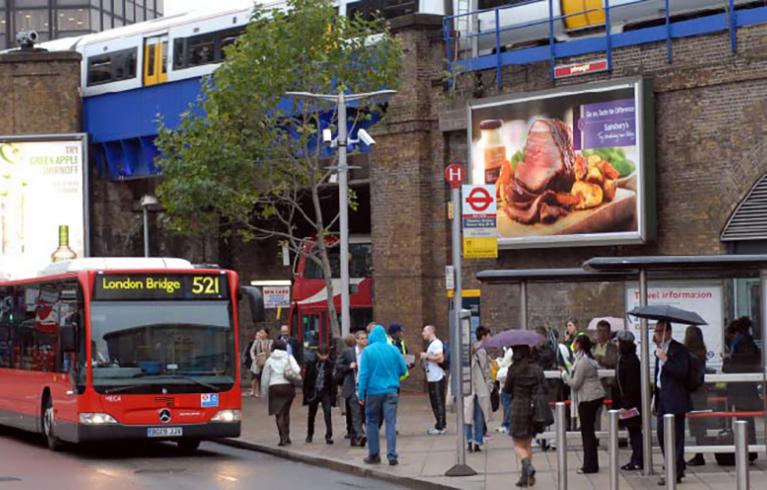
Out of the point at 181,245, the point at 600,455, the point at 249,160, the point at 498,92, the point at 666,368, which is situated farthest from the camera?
the point at 181,245

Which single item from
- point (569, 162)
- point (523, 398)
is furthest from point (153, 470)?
point (569, 162)

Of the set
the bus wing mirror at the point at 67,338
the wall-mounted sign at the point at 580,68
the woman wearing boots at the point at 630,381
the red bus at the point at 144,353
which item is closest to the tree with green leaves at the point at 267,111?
the wall-mounted sign at the point at 580,68

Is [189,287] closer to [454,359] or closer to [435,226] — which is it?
[454,359]

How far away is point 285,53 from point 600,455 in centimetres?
1342

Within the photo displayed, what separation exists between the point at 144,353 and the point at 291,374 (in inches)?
99.6

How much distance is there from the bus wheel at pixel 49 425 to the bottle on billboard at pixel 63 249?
24061 mm

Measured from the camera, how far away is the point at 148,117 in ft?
147

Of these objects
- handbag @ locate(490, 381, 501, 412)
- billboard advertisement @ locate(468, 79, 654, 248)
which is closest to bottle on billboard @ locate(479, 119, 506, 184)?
billboard advertisement @ locate(468, 79, 654, 248)

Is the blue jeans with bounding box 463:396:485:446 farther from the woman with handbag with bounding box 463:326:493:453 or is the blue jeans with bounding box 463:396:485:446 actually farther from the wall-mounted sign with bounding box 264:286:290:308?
the wall-mounted sign with bounding box 264:286:290:308

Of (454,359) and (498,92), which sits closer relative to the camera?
(454,359)

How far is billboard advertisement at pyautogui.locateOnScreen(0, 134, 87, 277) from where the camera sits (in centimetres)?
4816

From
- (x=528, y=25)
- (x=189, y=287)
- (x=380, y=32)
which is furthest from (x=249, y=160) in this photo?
(x=189, y=287)

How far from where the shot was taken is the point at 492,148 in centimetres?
3447

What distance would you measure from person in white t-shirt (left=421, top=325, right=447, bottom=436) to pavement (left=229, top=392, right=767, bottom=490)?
0.32 meters
